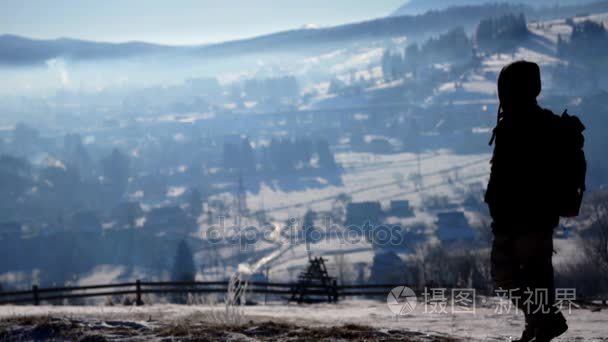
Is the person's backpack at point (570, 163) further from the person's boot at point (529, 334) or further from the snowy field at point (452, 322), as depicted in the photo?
the snowy field at point (452, 322)

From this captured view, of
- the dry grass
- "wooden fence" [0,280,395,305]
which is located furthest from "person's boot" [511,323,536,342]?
"wooden fence" [0,280,395,305]

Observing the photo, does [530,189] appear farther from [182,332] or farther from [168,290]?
[168,290]

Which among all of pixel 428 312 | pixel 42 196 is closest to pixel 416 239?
pixel 428 312

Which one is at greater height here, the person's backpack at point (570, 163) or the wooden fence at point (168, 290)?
the person's backpack at point (570, 163)

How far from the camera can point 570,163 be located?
3.77m

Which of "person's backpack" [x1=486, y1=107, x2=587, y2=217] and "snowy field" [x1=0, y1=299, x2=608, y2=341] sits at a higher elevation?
"person's backpack" [x1=486, y1=107, x2=587, y2=217]

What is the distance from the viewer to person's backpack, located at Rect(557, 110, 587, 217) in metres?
3.77

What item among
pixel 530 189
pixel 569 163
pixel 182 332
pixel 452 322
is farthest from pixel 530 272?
pixel 452 322

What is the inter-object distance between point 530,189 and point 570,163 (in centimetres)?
27

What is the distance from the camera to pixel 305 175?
102 metres

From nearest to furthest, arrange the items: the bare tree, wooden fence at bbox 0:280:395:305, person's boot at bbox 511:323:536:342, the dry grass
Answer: person's boot at bbox 511:323:536:342, the dry grass, wooden fence at bbox 0:280:395:305, the bare tree

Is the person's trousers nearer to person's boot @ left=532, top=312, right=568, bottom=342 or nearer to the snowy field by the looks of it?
person's boot @ left=532, top=312, right=568, bottom=342

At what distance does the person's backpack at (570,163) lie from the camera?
3770 millimetres

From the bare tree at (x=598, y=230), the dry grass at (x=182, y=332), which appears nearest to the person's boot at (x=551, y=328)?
the dry grass at (x=182, y=332)
